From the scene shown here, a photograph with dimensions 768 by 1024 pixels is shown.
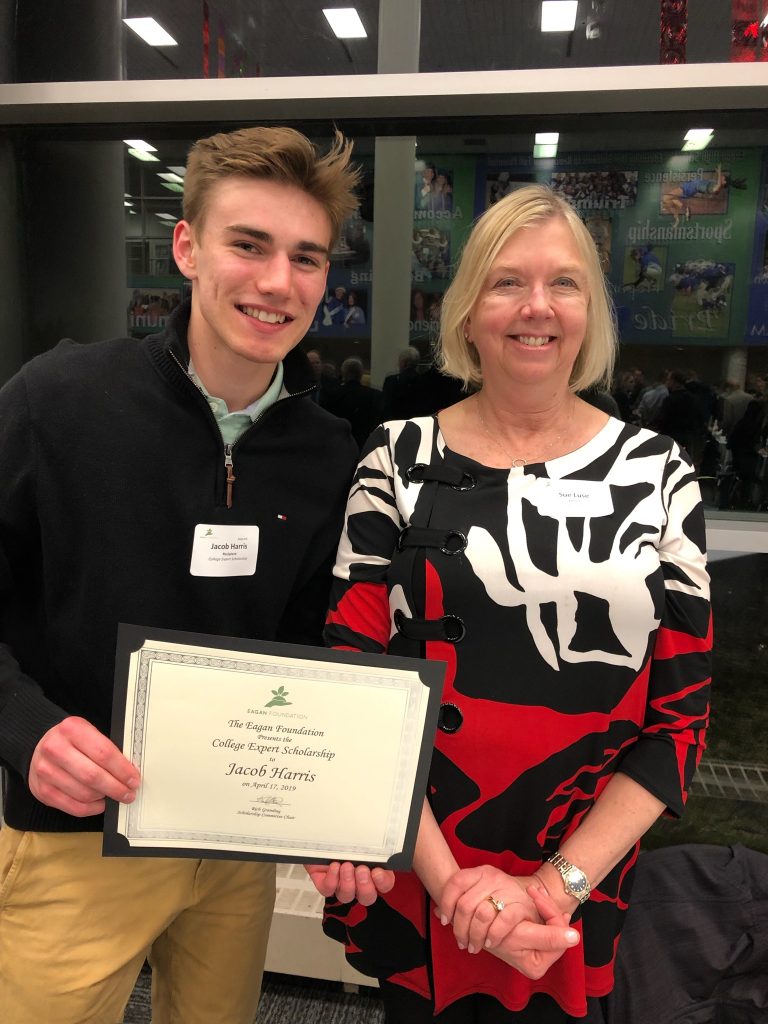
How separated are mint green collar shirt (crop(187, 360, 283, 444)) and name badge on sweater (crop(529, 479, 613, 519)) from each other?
A: 529mm

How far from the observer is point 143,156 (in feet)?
6.93

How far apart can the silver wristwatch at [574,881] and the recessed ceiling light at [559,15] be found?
2041 mm

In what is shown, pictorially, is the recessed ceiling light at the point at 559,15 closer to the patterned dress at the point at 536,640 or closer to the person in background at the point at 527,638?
the person in background at the point at 527,638

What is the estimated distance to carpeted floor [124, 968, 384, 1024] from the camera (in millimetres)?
2033

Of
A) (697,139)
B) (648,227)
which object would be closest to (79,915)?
(648,227)

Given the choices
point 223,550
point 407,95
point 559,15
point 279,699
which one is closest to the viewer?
point 279,699

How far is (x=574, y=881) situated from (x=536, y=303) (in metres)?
0.97

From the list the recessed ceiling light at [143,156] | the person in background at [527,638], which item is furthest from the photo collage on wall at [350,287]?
the person in background at [527,638]

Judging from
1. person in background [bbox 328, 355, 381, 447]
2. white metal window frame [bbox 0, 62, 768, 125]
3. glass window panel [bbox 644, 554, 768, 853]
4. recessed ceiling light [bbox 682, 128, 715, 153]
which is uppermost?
white metal window frame [bbox 0, 62, 768, 125]

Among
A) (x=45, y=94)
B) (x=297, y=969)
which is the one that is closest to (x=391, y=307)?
(x=45, y=94)

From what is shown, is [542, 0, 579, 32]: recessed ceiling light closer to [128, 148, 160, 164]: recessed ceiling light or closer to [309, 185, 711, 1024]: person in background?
[309, 185, 711, 1024]: person in background

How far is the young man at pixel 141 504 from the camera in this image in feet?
3.98

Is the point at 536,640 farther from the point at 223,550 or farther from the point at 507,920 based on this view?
the point at 223,550

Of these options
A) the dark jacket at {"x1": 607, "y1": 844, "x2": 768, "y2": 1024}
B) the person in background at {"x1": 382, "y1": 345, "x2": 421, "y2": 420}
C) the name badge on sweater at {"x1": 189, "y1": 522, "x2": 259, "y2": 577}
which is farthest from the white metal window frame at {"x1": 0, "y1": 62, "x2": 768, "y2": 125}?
the dark jacket at {"x1": 607, "y1": 844, "x2": 768, "y2": 1024}
